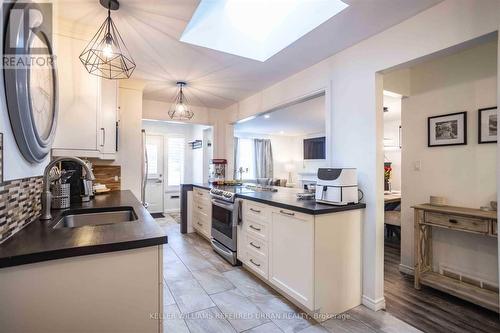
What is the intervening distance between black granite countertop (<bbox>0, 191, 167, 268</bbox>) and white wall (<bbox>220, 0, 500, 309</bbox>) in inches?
71.1

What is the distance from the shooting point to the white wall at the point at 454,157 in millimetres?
2238

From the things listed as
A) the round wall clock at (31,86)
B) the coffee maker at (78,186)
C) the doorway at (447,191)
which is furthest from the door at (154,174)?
the doorway at (447,191)

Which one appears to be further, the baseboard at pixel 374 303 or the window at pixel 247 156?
the window at pixel 247 156

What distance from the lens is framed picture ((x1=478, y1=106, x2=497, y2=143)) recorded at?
2189mm

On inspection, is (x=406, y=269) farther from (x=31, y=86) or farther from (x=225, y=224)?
(x=31, y=86)

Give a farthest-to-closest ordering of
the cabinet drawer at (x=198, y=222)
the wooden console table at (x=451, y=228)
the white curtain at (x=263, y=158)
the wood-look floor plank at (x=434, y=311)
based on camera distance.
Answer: the white curtain at (x=263, y=158), the cabinet drawer at (x=198, y=222), the wooden console table at (x=451, y=228), the wood-look floor plank at (x=434, y=311)

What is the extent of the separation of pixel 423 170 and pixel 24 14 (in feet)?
11.1

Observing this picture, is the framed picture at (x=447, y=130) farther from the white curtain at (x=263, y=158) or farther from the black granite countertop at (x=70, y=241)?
the white curtain at (x=263, y=158)

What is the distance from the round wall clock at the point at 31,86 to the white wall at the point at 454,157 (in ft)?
10.8

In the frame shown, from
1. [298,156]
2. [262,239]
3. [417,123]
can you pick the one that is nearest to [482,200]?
[417,123]

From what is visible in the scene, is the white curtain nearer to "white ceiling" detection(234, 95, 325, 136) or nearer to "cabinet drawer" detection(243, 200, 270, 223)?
"white ceiling" detection(234, 95, 325, 136)

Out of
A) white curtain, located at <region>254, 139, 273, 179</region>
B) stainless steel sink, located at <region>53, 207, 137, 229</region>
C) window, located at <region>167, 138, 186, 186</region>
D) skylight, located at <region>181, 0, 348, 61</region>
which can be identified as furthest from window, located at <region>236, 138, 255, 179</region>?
stainless steel sink, located at <region>53, 207, 137, 229</region>

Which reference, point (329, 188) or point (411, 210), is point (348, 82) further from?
point (411, 210)

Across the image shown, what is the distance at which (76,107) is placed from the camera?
1.86 meters
